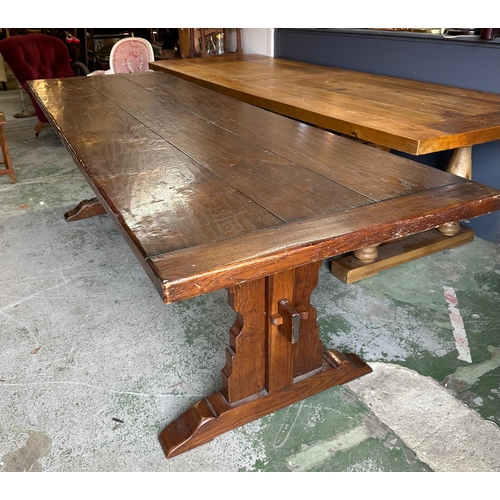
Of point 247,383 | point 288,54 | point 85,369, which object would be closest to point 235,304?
point 247,383

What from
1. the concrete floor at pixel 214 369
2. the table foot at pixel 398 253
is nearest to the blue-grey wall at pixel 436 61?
the table foot at pixel 398 253

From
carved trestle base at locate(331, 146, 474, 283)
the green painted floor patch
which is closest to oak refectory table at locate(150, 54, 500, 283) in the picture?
carved trestle base at locate(331, 146, 474, 283)

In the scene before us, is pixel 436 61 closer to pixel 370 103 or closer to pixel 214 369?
pixel 370 103

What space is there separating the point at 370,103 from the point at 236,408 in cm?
153

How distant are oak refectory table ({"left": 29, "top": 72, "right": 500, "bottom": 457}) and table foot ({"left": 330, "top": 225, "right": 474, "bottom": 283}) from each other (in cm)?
62

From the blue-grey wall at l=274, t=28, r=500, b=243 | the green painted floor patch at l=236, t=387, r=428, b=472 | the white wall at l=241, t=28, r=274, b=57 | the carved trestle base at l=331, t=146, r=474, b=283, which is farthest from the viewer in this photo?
the white wall at l=241, t=28, r=274, b=57

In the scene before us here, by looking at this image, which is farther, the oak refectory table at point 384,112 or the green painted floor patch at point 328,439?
the oak refectory table at point 384,112

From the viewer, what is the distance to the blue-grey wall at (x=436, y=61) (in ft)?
8.08

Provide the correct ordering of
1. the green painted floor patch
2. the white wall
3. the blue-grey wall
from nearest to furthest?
the green painted floor patch, the blue-grey wall, the white wall

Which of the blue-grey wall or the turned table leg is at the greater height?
the blue-grey wall

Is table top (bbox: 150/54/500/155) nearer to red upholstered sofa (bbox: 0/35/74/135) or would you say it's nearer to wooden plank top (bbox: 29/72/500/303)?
wooden plank top (bbox: 29/72/500/303)

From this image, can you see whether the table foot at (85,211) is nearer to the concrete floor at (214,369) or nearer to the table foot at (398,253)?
the concrete floor at (214,369)

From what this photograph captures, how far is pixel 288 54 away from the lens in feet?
12.9

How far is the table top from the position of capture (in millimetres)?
1848
